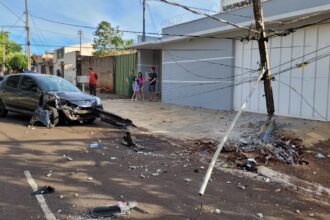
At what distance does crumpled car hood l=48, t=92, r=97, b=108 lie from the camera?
40.5ft

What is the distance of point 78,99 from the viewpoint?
1250 centimetres

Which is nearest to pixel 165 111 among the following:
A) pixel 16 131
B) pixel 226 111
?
pixel 226 111

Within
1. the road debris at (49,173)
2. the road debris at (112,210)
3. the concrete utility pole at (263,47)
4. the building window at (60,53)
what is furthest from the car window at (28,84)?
the building window at (60,53)

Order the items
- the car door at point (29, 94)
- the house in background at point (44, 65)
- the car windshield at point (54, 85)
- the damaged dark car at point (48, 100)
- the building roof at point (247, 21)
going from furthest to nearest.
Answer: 1. the house in background at point (44, 65)
2. the car windshield at point (54, 85)
3. the car door at point (29, 94)
4. the damaged dark car at point (48, 100)
5. the building roof at point (247, 21)

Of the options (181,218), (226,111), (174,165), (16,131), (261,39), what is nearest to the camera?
(181,218)

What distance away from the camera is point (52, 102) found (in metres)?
12.2

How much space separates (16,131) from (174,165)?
18.2 ft

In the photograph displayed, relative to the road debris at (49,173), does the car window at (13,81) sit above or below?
above

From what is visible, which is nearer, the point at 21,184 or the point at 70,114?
the point at 21,184

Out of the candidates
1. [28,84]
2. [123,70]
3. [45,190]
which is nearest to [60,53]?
[123,70]

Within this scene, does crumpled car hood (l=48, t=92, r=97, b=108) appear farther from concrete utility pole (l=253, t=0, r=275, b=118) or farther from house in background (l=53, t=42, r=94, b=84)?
house in background (l=53, t=42, r=94, b=84)

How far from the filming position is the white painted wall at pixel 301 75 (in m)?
12.5

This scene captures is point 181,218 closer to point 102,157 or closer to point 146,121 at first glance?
point 102,157

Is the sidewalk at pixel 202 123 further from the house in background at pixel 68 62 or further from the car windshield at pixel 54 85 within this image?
the house in background at pixel 68 62
